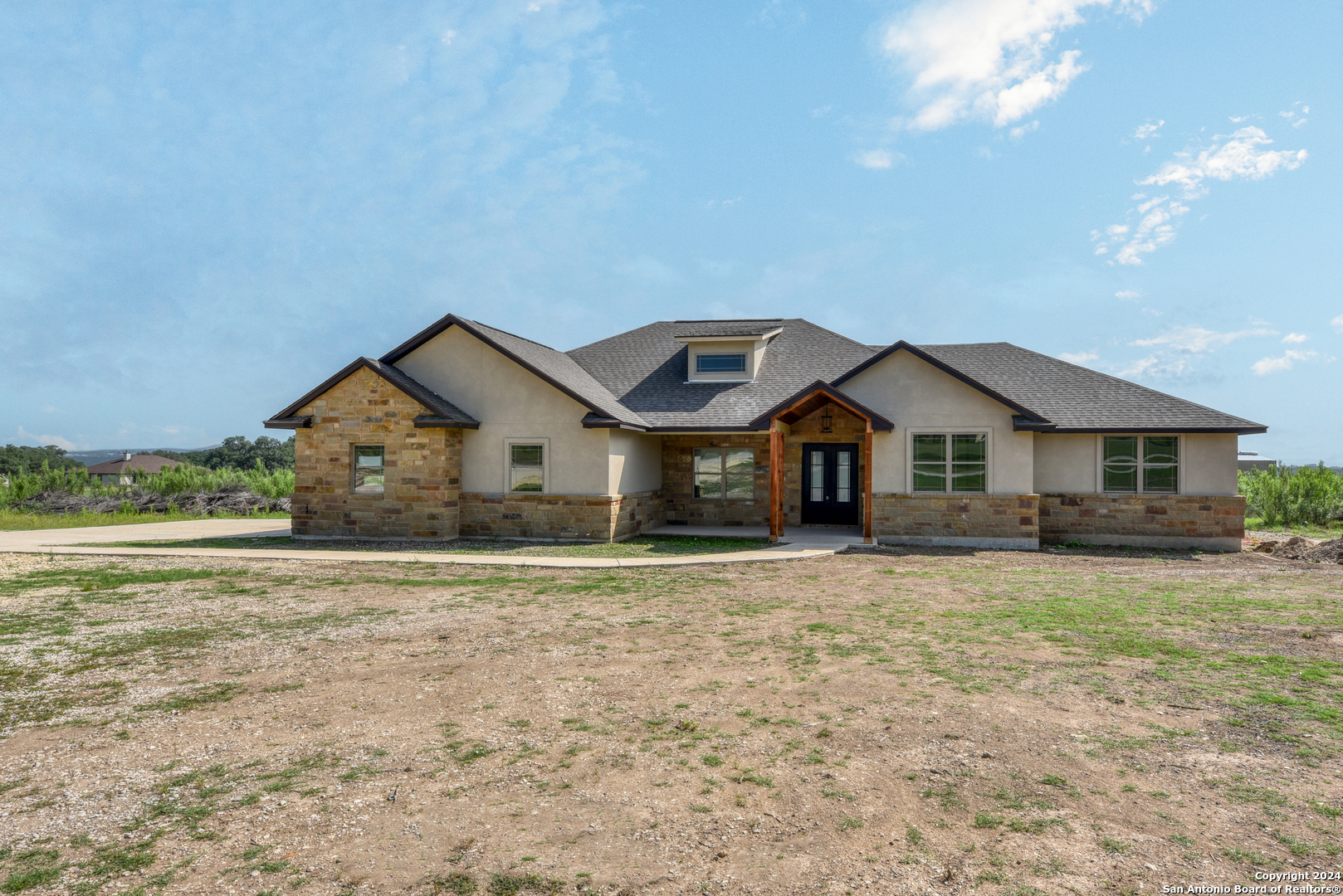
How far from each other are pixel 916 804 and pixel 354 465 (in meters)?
16.7

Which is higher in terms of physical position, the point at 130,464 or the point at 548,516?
the point at 130,464

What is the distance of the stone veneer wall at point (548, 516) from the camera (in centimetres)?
1733

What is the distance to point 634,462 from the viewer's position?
19078 mm

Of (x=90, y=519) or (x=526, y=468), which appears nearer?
(x=526, y=468)

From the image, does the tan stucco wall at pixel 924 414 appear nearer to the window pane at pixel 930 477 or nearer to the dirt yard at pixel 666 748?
the window pane at pixel 930 477

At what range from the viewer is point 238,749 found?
4.93 metres

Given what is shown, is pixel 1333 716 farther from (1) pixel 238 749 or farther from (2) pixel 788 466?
(2) pixel 788 466

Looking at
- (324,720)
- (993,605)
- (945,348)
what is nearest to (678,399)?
(945,348)

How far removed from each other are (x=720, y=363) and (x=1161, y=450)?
1144 centimetres

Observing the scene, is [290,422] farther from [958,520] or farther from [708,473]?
[958,520]

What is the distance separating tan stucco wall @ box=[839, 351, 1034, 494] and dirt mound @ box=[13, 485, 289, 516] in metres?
21.9

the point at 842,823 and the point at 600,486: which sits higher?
the point at 600,486

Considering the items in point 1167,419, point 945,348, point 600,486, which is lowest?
point 600,486

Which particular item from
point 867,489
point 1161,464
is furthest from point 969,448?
point 1161,464
